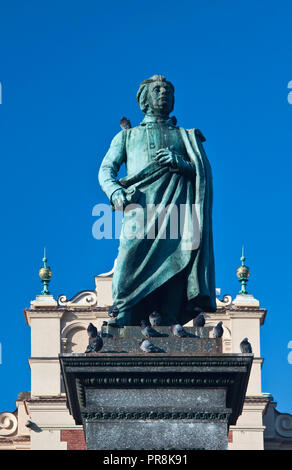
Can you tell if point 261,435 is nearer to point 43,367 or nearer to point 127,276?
point 43,367

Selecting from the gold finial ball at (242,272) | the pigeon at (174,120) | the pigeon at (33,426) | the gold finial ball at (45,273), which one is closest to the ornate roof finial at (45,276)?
the gold finial ball at (45,273)

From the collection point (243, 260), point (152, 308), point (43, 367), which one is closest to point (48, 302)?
point (43, 367)

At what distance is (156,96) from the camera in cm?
1995

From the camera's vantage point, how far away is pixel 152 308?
1909 cm

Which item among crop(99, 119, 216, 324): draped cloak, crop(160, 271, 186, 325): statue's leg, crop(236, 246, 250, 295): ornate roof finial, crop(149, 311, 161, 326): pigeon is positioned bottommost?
crop(149, 311, 161, 326): pigeon

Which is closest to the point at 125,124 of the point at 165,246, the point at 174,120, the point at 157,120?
the point at 157,120

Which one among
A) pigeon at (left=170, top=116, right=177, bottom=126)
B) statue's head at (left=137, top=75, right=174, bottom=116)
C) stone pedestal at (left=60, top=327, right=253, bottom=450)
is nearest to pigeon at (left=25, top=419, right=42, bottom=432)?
pigeon at (left=170, top=116, right=177, bottom=126)

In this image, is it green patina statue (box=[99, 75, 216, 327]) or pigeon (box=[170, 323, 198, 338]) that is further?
green patina statue (box=[99, 75, 216, 327])

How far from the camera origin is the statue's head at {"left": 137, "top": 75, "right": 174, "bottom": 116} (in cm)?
1995

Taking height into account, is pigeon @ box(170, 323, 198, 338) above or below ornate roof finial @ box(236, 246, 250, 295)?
below

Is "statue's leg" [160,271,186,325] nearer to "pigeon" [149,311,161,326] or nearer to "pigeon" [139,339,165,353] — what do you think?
"pigeon" [149,311,161,326]

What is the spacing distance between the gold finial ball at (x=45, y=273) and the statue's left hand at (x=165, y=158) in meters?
36.0

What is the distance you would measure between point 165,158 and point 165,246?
Result: 109 cm
